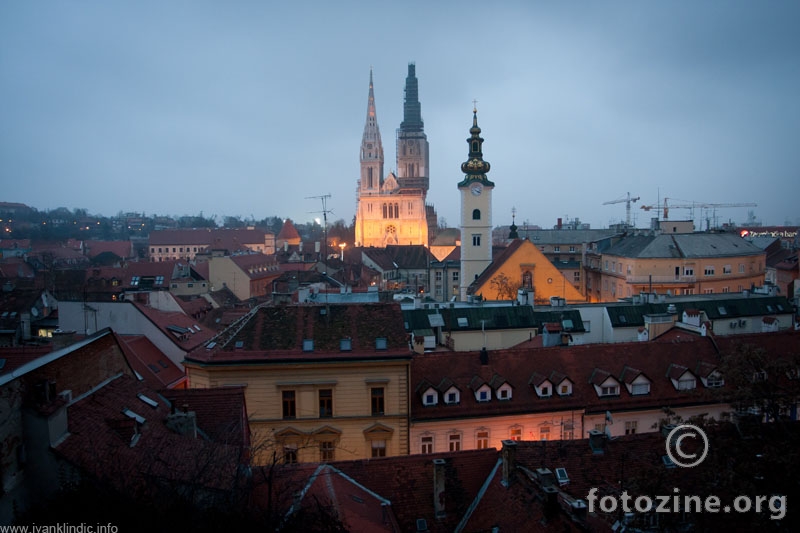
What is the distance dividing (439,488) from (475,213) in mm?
44448

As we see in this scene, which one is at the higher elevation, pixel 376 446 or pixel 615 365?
pixel 615 365

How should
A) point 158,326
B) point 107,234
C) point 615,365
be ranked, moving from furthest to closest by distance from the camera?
point 107,234
point 158,326
point 615,365

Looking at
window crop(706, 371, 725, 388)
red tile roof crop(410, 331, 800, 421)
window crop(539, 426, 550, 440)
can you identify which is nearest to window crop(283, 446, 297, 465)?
red tile roof crop(410, 331, 800, 421)

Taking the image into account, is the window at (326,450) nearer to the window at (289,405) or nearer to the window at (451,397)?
the window at (289,405)

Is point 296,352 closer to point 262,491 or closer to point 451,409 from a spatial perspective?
point 451,409

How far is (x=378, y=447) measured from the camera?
864 inches

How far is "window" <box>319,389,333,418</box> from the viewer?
2198 cm

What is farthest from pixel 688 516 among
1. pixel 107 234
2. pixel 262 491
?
pixel 107 234

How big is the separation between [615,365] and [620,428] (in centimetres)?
247

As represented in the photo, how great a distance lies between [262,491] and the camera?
13.2 m

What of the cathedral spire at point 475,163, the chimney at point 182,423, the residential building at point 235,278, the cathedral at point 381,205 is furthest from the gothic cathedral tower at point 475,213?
the cathedral at point 381,205

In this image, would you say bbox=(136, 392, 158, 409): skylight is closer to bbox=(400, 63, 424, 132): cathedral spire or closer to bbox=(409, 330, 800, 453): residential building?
bbox=(409, 330, 800, 453): residential building

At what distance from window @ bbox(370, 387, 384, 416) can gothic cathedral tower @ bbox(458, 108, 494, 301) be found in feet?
116

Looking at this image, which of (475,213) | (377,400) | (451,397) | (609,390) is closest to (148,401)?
(377,400)
